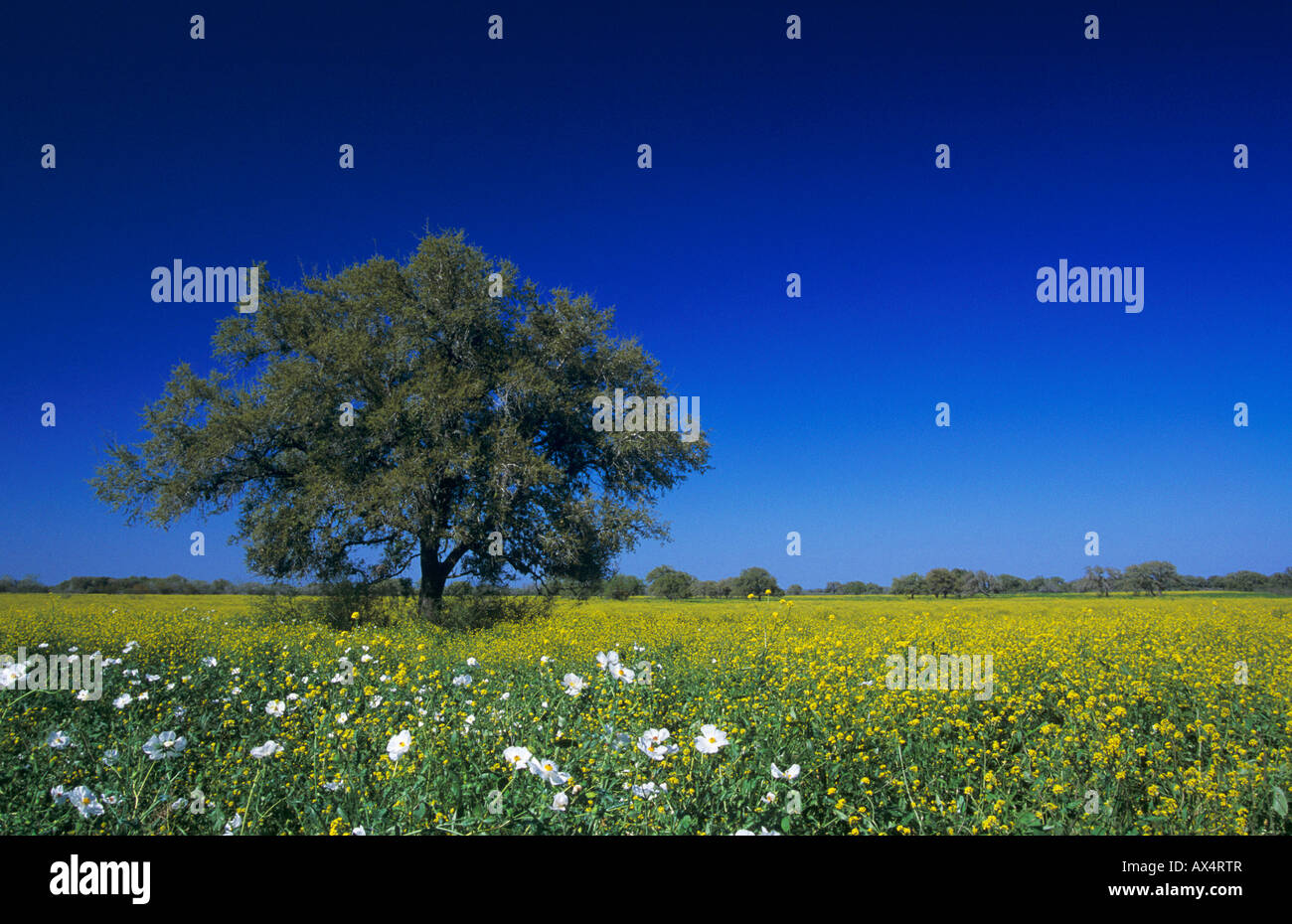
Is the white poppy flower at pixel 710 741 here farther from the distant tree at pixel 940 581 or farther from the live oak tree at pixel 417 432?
the distant tree at pixel 940 581

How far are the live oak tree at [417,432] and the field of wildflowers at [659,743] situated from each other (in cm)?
603

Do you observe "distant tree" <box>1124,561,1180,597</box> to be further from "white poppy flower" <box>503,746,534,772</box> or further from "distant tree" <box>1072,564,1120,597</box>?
"white poppy flower" <box>503,746,534,772</box>

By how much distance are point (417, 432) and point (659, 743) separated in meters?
13.0

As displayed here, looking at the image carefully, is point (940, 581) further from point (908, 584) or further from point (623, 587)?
point (623, 587)

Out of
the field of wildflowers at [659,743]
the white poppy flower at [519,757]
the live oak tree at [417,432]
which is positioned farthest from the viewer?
the live oak tree at [417,432]

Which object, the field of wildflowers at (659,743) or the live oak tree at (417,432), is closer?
the field of wildflowers at (659,743)

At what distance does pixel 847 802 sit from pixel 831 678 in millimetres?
2751

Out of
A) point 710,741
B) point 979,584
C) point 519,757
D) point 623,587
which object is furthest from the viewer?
point 979,584

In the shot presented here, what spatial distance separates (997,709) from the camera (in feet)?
20.5

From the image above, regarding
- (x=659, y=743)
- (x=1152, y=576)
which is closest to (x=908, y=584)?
(x=1152, y=576)

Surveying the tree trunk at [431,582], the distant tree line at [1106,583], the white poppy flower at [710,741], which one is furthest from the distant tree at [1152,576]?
the white poppy flower at [710,741]

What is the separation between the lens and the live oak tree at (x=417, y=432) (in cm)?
1491

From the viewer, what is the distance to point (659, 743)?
3881 mm
